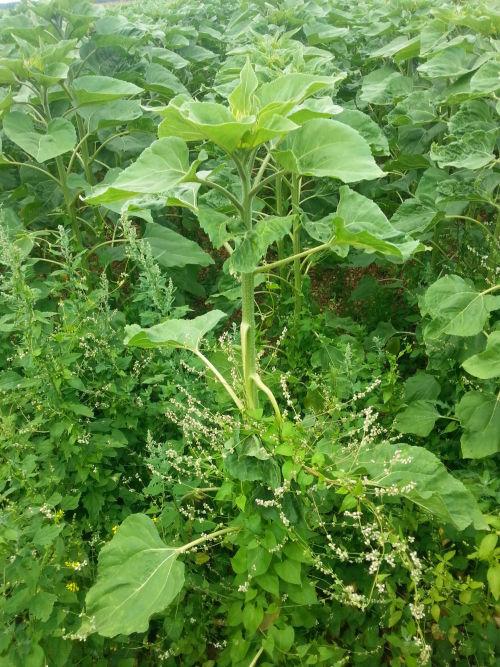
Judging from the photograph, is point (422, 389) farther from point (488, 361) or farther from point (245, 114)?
point (245, 114)

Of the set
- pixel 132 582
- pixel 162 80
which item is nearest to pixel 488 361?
pixel 132 582

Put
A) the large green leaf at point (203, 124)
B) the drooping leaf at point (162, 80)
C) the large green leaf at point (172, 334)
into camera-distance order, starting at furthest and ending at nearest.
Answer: the drooping leaf at point (162, 80)
the large green leaf at point (172, 334)
the large green leaf at point (203, 124)

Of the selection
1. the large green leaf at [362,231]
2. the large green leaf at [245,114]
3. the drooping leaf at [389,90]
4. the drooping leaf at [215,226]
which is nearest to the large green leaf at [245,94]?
the large green leaf at [245,114]

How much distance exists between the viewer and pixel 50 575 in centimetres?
160

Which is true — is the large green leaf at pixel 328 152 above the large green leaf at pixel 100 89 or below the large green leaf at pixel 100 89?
above

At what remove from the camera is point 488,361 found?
1981 millimetres

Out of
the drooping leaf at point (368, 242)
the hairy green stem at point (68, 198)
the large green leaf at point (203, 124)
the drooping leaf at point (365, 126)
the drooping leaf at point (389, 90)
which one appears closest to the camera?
the large green leaf at point (203, 124)

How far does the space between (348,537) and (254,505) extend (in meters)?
0.50

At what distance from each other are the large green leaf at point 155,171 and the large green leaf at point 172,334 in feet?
1.43

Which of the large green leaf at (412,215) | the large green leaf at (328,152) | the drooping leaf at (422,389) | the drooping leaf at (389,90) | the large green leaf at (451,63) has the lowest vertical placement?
the drooping leaf at (422,389)

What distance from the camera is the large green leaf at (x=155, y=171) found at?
143 cm

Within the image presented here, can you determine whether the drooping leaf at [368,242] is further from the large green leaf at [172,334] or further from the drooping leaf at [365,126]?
the drooping leaf at [365,126]

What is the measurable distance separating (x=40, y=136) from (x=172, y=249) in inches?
32.3

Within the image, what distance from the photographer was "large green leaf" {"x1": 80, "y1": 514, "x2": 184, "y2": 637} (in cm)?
145
